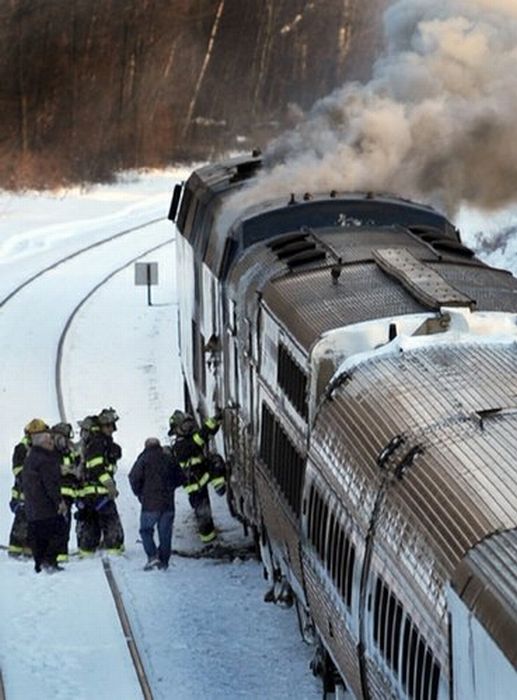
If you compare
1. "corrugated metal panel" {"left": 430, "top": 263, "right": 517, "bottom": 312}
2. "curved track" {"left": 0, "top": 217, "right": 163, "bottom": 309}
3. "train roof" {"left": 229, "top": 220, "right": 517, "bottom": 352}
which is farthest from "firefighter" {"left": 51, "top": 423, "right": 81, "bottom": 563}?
"curved track" {"left": 0, "top": 217, "right": 163, "bottom": 309}

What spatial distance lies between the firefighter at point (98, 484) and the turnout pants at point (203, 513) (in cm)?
63

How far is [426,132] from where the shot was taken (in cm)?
1697

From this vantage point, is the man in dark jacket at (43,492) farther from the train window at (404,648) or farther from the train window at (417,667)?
the train window at (417,667)

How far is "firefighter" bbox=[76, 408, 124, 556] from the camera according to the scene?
43.7 feet

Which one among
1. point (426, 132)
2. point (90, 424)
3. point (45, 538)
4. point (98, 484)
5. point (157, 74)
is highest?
point (157, 74)

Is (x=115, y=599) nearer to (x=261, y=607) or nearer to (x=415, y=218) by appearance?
(x=261, y=607)

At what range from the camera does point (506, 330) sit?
32.2ft

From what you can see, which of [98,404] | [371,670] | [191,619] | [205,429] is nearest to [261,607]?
[191,619]

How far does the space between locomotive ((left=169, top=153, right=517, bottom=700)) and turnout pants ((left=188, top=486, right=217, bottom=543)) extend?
232mm

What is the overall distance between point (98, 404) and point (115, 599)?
23.9 feet

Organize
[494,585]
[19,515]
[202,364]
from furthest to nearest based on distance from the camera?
1. [202,364]
2. [19,515]
3. [494,585]

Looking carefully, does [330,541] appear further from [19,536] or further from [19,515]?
[19,536]

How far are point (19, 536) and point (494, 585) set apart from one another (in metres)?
7.67

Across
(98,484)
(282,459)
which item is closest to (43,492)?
(98,484)
